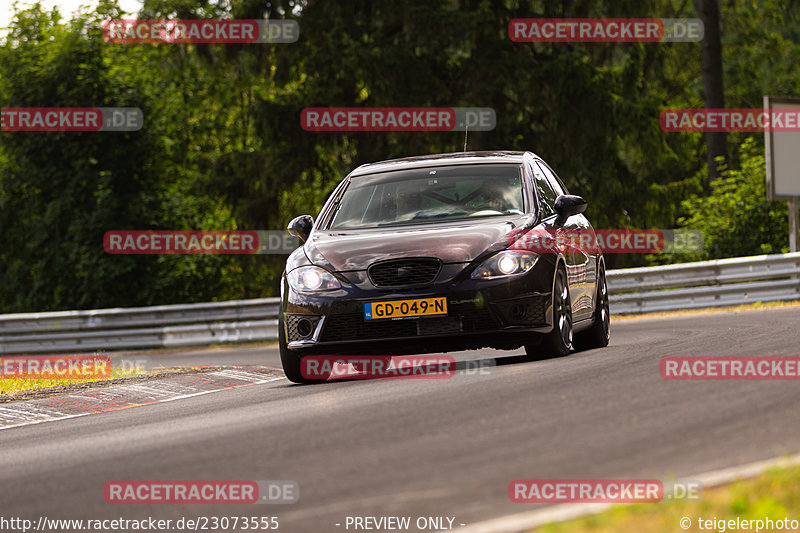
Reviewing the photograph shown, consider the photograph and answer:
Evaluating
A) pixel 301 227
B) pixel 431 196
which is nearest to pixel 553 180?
pixel 431 196

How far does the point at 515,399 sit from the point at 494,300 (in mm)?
1829

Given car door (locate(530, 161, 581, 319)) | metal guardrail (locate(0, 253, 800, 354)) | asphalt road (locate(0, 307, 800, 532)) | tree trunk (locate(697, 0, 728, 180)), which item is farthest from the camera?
tree trunk (locate(697, 0, 728, 180))

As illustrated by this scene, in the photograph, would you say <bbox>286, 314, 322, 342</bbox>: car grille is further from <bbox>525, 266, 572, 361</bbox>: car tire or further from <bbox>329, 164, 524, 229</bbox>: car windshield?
<bbox>525, 266, 572, 361</bbox>: car tire

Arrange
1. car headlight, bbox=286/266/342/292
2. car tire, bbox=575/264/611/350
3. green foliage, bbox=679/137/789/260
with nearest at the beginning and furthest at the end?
car headlight, bbox=286/266/342/292
car tire, bbox=575/264/611/350
green foliage, bbox=679/137/789/260

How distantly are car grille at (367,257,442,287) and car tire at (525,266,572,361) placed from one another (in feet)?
3.43

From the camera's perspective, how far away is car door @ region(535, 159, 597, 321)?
11.0 m

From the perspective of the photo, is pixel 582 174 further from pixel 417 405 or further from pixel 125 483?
pixel 125 483

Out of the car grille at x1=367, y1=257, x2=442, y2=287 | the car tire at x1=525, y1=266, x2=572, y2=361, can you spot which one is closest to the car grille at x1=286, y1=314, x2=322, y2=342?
the car grille at x1=367, y1=257, x2=442, y2=287

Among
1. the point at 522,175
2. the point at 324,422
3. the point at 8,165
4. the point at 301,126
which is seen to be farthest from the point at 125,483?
the point at 8,165

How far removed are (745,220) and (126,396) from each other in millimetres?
17275

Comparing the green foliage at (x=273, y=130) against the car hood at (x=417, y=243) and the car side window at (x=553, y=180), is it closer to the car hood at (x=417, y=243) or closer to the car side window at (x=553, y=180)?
the car side window at (x=553, y=180)

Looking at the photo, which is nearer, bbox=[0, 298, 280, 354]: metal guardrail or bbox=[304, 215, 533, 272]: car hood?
bbox=[304, 215, 533, 272]: car hood

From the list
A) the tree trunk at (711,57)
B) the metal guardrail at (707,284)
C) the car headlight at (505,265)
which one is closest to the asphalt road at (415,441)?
the car headlight at (505,265)

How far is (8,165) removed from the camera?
31781 mm
